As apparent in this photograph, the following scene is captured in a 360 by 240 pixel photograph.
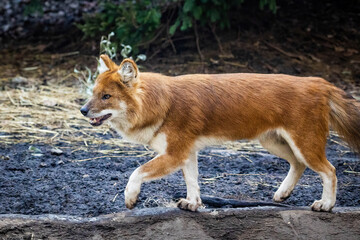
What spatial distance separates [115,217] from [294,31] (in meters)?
7.02

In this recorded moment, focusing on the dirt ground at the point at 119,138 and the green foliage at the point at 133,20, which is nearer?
the dirt ground at the point at 119,138

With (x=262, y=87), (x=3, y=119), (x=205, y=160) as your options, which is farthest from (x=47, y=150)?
(x=262, y=87)

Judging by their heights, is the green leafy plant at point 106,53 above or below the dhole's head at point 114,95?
below

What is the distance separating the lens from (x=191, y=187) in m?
4.39

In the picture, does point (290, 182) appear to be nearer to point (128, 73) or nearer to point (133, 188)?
point (133, 188)

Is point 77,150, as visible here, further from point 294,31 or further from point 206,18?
point 294,31

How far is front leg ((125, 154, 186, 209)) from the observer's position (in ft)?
13.2

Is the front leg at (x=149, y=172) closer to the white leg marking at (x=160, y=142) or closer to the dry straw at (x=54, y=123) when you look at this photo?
the white leg marking at (x=160, y=142)

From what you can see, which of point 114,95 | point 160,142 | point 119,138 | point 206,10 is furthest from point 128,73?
point 206,10

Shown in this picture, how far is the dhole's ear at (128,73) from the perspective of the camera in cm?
412

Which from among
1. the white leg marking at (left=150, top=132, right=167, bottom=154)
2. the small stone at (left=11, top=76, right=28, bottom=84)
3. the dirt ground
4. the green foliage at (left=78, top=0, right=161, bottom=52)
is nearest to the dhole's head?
the white leg marking at (left=150, top=132, right=167, bottom=154)

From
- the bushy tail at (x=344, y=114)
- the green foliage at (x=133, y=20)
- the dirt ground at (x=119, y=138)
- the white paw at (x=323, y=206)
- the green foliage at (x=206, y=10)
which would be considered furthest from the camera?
the green foliage at (x=133, y=20)

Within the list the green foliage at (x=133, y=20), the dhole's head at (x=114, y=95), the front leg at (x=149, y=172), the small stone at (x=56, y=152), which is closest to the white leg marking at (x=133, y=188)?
the front leg at (x=149, y=172)

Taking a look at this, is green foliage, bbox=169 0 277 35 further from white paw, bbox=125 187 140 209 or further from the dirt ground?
white paw, bbox=125 187 140 209
